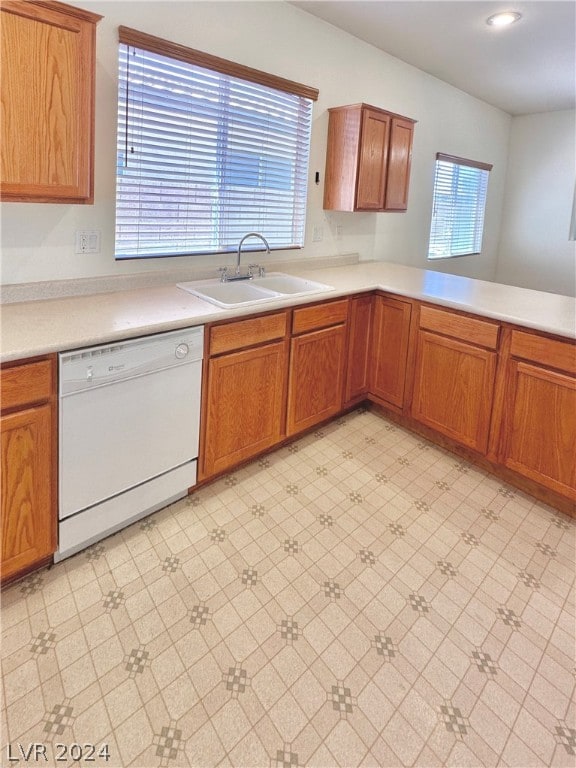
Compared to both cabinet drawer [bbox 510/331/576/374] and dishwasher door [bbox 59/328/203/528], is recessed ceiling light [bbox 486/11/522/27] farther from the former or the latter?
dishwasher door [bbox 59/328/203/528]

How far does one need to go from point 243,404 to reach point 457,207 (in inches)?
146

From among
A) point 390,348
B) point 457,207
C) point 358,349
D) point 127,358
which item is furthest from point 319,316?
point 457,207

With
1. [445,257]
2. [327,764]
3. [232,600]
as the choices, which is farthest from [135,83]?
[445,257]

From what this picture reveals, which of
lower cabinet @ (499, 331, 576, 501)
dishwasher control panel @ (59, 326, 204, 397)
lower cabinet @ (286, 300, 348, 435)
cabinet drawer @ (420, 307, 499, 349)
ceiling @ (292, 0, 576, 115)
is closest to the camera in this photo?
dishwasher control panel @ (59, 326, 204, 397)

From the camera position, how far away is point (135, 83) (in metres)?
2.26

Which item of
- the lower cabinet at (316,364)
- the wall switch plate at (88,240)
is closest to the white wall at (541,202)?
the lower cabinet at (316,364)

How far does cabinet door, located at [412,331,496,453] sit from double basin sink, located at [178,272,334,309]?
0.71m

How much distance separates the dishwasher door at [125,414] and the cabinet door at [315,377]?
2.22ft

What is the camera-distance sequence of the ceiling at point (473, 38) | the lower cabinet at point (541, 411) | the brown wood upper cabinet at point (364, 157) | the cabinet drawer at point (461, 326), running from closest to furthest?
the lower cabinet at point (541, 411), the cabinet drawer at point (461, 326), the ceiling at point (473, 38), the brown wood upper cabinet at point (364, 157)

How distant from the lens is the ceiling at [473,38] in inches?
111

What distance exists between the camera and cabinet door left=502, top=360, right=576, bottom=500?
2.25 m

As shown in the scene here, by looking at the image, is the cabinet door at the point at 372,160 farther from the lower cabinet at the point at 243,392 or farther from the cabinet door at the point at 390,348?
the lower cabinet at the point at 243,392

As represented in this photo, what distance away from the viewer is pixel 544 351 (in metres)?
2.27

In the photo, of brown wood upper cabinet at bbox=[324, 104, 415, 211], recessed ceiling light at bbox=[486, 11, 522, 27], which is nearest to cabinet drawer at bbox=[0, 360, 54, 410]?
brown wood upper cabinet at bbox=[324, 104, 415, 211]
